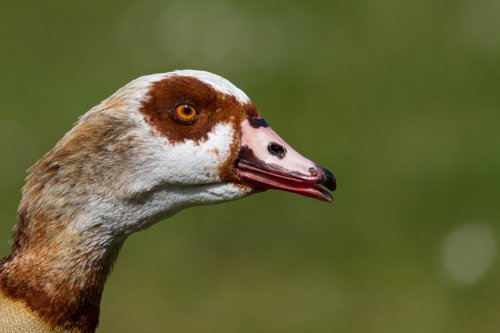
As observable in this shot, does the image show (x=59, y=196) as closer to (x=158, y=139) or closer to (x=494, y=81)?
(x=158, y=139)

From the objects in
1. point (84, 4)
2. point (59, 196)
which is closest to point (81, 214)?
point (59, 196)

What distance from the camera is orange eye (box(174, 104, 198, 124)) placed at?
199 inches

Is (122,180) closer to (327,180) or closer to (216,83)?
(216,83)

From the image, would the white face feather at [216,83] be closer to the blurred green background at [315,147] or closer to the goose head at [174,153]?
the goose head at [174,153]

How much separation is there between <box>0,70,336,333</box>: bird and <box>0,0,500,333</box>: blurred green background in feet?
14.1

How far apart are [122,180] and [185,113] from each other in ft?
1.10

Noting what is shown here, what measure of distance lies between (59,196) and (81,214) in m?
0.10

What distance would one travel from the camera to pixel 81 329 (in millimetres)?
4934

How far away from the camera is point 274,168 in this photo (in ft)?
16.6

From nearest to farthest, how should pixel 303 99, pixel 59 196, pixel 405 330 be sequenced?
pixel 59 196 → pixel 405 330 → pixel 303 99

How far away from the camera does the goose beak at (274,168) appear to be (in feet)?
16.6

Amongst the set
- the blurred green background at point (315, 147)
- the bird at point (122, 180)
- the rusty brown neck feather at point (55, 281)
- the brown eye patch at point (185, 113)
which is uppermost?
the brown eye patch at point (185, 113)

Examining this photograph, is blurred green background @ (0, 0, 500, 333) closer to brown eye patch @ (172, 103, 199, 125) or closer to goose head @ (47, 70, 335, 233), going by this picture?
goose head @ (47, 70, 335, 233)

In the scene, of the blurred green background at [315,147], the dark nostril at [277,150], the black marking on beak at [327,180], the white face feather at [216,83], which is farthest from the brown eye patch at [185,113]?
the blurred green background at [315,147]
